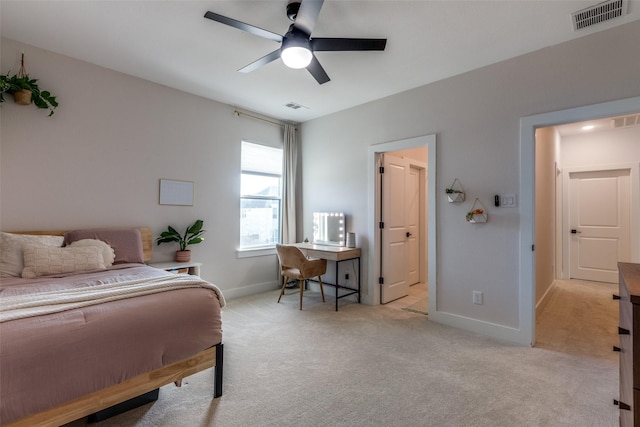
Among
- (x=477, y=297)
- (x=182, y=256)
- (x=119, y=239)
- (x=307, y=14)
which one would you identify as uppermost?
(x=307, y=14)

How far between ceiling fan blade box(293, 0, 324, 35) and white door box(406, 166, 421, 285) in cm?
311

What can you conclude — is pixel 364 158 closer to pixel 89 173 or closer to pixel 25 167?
pixel 89 173

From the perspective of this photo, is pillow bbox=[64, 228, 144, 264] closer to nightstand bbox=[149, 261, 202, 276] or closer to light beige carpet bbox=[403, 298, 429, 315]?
nightstand bbox=[149, 261, 202, 276]

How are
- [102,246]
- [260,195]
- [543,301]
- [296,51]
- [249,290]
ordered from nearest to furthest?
1. [296,51]
2. [102,246]
3. [543,301]
4. [249,290]
5. [260,195]

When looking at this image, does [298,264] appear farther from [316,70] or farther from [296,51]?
[296,51]

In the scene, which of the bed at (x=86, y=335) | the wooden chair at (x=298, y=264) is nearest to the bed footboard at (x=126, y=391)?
the bed at (x=86, y=335)

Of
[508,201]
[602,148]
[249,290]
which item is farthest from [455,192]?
[602,148]

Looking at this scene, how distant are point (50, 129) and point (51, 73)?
550 mm

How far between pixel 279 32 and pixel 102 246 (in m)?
2.55

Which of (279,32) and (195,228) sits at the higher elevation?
(279,32)

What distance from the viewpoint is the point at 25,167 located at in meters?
2.77

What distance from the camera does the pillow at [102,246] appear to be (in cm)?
267

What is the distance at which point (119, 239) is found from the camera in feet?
9.90

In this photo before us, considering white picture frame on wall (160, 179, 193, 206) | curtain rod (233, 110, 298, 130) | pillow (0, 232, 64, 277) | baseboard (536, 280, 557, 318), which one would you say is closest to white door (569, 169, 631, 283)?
baseboard (536, 280, 557, 318)
